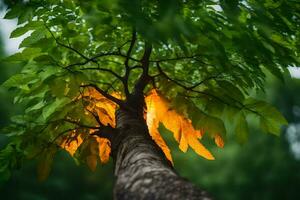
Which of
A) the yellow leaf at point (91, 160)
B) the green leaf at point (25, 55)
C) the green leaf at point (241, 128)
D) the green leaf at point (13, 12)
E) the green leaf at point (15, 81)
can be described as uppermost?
the green leaf at point (13, 12)

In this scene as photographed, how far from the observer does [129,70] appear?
1953 mm

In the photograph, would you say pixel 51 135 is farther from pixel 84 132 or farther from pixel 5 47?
pixel 5 47

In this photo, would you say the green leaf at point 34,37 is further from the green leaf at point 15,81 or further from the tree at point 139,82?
the green leaf at point 15,81

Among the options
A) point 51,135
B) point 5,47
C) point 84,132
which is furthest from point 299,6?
point 5,47

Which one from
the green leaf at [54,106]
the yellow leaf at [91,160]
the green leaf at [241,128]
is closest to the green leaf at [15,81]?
the green leaf at [54,106]

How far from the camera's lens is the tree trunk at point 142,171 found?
3.92 ft

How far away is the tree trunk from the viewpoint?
120cm

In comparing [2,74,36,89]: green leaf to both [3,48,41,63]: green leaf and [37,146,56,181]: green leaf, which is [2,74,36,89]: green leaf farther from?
[37,146,56,181]: green leaf

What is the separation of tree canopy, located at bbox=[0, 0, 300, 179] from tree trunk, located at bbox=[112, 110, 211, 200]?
0.18m

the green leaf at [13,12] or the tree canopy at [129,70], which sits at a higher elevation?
the green leaf at [13,12]

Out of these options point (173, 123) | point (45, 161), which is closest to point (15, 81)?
point (45, 161)

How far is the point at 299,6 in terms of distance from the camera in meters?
1.61

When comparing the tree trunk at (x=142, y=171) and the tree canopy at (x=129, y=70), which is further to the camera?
the tree canopy at (x=129, y=70)

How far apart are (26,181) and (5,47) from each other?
6.50 metres
